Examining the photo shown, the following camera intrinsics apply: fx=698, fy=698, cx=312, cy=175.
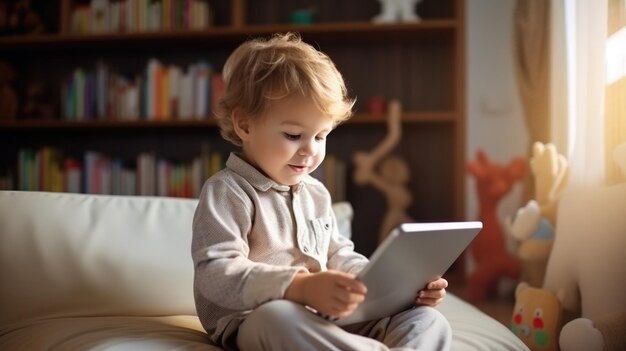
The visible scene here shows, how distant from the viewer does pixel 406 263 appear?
0.99 metres

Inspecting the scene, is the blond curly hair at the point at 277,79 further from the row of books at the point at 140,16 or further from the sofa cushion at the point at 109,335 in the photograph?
the row of books at the point at 140,16

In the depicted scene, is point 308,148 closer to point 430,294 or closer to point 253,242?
point 253,242

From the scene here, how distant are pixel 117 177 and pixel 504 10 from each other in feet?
6.39

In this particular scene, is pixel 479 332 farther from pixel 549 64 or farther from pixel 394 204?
pixel 394 204

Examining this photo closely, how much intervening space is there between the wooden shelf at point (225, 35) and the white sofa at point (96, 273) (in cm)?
170

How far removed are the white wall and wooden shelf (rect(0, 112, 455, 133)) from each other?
0.26m

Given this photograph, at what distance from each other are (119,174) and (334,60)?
3.77 feet

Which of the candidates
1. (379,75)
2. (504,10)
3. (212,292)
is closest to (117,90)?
(379,75)

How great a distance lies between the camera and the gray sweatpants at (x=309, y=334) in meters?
0.96

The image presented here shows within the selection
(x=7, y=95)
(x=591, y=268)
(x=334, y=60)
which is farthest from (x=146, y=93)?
(x=591, y=268)

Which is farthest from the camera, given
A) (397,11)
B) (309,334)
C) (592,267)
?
(397,11)

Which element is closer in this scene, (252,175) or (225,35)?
(252,175)

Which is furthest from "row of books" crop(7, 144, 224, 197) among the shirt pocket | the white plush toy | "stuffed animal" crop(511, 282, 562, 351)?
the shirt pocket

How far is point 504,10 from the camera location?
10.4 feet
